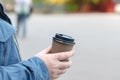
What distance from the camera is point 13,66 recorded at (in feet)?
8.89

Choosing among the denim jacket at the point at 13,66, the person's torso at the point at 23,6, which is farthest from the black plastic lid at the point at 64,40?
the person's torso at the point at 23,6

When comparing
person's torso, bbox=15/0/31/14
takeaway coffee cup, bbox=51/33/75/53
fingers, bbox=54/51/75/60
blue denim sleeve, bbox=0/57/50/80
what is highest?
takeaway coffee cup, bbox=51/33/75/53

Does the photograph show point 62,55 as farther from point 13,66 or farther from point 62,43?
point 13,66

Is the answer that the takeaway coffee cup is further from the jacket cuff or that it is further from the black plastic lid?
the jacket cuff

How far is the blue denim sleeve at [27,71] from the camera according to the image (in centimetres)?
264

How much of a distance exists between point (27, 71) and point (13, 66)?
0.29ft


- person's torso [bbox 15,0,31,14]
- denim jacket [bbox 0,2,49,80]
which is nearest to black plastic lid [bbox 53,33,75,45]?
denim jacket [bbox 0,2,49,80]

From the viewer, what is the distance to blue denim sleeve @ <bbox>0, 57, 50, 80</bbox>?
2.64m

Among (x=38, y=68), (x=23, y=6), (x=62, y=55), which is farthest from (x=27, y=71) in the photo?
(x=23, y=6)

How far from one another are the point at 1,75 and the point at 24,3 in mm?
15457

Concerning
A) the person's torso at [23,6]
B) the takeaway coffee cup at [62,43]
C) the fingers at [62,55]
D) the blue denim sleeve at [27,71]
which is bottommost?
the person's torso at [23,6]

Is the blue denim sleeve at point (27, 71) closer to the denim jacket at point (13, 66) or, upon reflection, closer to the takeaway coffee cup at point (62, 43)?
the denim jacket at point (13, 66)

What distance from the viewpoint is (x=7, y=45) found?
2.72m

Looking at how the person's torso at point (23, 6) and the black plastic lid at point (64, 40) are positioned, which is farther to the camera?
the person's torso at point (23, 6)
